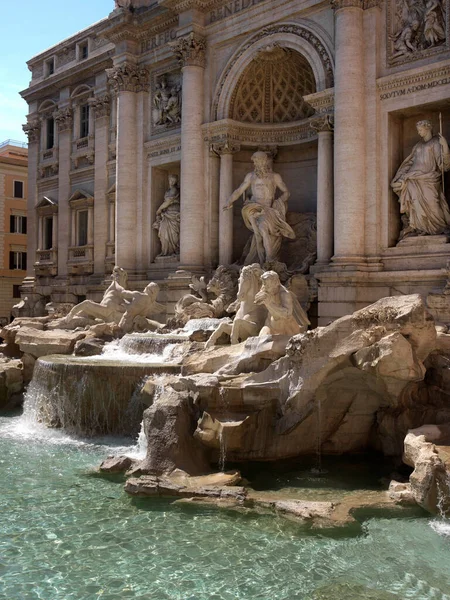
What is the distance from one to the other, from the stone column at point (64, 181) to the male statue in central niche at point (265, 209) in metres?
9.83

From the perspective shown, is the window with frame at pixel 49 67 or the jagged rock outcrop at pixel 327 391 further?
the window with frame at pixel 49 67

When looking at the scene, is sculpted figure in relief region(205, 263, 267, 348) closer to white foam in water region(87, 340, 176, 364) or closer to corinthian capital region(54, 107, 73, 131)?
white foam in water region(87, 340, 176, 364)

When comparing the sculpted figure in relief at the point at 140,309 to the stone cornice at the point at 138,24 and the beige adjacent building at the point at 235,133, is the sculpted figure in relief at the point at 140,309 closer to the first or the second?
the beige adjacent building at the point at 235,133

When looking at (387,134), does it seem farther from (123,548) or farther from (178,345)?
(123,548)

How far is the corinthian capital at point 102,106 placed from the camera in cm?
2236

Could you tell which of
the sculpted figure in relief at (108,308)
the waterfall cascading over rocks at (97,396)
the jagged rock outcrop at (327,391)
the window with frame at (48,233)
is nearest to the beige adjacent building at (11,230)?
the window with frame at (48,233)

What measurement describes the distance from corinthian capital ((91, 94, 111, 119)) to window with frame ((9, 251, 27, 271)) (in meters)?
16.1

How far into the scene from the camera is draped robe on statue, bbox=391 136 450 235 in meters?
13.2

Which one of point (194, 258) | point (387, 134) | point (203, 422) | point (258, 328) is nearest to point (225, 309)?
point (194, 258)

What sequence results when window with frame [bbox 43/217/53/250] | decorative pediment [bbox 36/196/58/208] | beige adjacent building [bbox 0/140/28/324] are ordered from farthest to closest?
1. beige adjacent building [bbox 0/140/28/324]
2. window with frame [bbox 43/217/53/250]
3. decorative pediment [bbox 36/196/58/208]

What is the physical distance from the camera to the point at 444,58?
42.8 feet

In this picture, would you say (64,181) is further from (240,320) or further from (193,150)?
(240,320)

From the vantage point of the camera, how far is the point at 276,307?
1091 centimetres

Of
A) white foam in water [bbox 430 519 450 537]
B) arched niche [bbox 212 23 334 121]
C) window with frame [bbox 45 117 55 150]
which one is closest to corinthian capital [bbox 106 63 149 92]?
arched niche [bbox 212 23 334 121]
